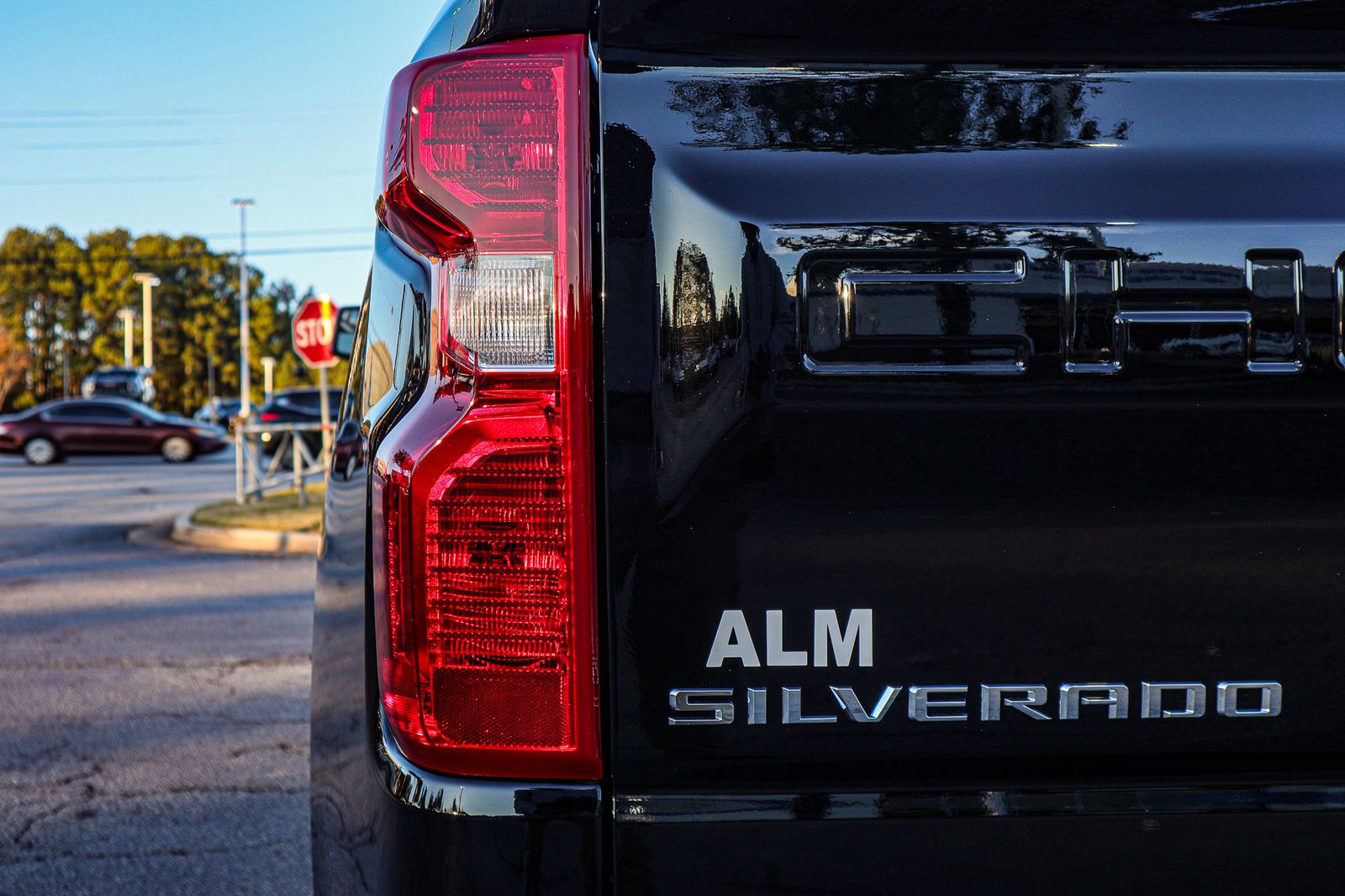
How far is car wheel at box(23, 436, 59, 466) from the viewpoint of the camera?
87.2ft

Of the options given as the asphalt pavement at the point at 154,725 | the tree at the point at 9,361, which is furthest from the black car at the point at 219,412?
the asphalt pavement at the point at 154,725

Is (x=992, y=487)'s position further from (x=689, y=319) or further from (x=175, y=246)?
(x=175, y=246)

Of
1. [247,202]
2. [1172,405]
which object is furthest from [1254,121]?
[247,202]

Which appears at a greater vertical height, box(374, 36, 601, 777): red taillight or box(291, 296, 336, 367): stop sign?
box(291, 296, 336, 367): stop sign

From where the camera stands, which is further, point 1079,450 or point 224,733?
point 224,733

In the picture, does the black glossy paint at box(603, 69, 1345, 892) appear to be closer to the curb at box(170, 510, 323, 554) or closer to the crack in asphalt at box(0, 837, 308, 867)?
the crack in asphalt at box(0, 837, 308, 867)

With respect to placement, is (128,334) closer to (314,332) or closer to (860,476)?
(314,332)

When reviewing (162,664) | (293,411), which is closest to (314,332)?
(162,664)

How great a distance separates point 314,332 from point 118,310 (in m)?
69.4

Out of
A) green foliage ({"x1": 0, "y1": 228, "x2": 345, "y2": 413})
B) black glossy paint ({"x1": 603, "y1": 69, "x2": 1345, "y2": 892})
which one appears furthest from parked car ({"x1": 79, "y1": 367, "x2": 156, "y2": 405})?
black glossy paint ({"x1": 603, "y1": 69, "x2": 1345, "y2": 892})

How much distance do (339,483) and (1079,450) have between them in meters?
0.87

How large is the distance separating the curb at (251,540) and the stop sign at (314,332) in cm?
265

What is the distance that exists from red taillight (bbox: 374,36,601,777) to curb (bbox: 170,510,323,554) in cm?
971

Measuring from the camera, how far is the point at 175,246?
79688 mm
